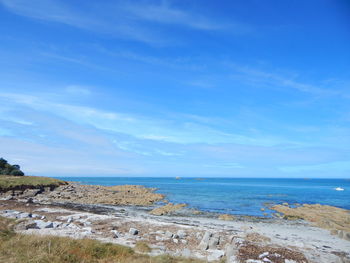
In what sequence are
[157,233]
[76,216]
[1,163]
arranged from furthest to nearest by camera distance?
[1,163] < [76,216] < [157,233]

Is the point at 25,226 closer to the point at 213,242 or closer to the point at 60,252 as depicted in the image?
the point at 60,252

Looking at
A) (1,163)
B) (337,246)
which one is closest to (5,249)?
(337,246)

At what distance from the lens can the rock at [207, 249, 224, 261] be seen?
11641mm

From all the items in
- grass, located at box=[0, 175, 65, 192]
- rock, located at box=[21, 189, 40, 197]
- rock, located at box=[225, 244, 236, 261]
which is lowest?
rock, located at box=[21, 189, 40, 197]

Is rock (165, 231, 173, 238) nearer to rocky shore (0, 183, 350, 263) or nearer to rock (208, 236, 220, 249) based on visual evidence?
rocky shore (0, 183, 350, 263)

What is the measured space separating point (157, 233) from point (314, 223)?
60.5 ft

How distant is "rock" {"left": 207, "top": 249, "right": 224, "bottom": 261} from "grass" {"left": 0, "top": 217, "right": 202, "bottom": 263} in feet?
4.90

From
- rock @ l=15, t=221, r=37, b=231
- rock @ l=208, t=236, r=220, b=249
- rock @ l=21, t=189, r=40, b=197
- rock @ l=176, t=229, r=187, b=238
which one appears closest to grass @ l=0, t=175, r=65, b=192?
rock @ l=21, t=189, r=40, b=197

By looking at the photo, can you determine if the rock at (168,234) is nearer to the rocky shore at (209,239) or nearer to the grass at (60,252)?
the rocky shore at (209,239)

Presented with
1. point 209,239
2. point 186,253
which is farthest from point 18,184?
point 186,253

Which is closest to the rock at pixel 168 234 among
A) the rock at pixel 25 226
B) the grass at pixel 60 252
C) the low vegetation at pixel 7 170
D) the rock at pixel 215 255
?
the rock at pixel 215 255

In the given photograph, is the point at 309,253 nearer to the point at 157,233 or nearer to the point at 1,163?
the point at 157,233

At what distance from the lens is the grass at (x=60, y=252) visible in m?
8.33

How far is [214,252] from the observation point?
12633mm
